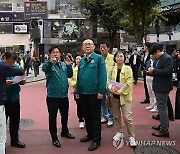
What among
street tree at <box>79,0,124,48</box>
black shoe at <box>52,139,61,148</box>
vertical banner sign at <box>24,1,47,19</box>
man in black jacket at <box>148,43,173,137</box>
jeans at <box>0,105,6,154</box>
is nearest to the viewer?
jeans at <box>0,105,6,154</box>

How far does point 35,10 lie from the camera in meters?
27.8

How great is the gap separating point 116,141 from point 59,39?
3472cm

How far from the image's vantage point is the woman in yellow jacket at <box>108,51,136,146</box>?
5137 millimetres

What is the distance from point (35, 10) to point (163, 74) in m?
24.1

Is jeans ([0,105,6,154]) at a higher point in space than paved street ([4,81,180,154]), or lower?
higher

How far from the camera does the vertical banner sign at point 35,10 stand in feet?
90.3

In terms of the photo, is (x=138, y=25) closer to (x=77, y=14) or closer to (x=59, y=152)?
(x=59, y=152)

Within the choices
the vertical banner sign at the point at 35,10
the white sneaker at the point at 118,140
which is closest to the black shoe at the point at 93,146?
the white sneaker at the point at 118,140

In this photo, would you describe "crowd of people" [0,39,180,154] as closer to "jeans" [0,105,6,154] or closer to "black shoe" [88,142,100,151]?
"black shoe" [88,142,100,151]

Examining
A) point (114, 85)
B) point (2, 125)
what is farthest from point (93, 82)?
point (2, 125)

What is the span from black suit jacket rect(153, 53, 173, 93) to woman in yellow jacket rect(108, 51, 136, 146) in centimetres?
55

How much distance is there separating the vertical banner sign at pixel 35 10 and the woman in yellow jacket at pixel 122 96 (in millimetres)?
23349

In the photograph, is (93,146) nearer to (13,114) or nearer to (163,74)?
(13,114)

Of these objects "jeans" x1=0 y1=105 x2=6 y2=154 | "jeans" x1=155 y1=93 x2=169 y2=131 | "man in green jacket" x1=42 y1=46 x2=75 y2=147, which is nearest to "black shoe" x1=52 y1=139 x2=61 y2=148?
"man in green jacket" x1=42 y1=46 x2=75 y2=147
